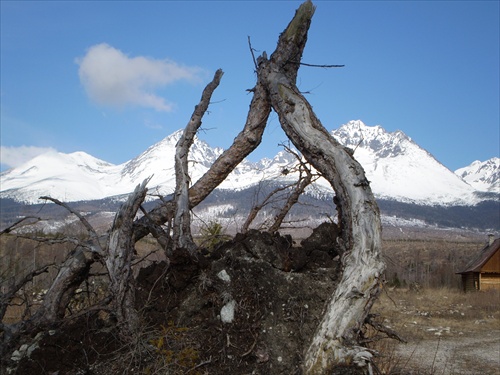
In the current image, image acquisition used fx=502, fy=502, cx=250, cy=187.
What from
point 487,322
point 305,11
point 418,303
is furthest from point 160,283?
point 418,303

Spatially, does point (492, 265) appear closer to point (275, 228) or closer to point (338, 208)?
point (275, 228)

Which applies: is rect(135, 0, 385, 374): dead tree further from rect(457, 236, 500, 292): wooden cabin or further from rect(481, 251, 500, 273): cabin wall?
rect(481, 251, 500, 273): cabin wall

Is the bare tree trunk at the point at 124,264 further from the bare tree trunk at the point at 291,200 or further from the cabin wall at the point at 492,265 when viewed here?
the cabin wall at the point at 492,265

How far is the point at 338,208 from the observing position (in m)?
4.42

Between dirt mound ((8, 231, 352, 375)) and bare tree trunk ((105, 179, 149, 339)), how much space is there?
→ 0.12 metres

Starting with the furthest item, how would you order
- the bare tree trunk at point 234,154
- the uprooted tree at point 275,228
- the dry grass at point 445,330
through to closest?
the dry grass at point 445,330 < the bare tree trunk at point 234,154 < the uprooted tree at point 275,228

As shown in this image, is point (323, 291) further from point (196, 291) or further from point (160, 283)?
point (160, 283)

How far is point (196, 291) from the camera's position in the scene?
A: 4.60m

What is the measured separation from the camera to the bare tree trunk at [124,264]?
4449 mm

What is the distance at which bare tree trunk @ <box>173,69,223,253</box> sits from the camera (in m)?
5.23

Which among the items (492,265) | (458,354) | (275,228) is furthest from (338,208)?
(492,265)

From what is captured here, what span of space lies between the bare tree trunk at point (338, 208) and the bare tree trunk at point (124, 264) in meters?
1.64

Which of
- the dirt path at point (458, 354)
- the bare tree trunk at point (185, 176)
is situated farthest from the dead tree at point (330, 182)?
the dirt path at point (458, 354)

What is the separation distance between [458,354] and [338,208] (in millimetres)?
13197
